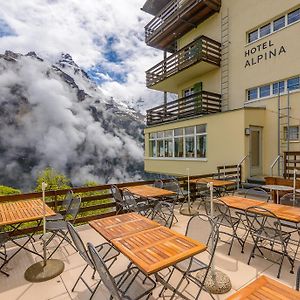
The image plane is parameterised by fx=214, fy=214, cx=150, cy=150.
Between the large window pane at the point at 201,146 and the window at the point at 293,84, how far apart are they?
423 centimetres

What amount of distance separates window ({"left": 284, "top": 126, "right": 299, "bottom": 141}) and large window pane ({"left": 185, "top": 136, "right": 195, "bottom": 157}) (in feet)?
14.4

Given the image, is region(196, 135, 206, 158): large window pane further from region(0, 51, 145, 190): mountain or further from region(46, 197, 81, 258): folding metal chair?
region(0, 51, 145, 190): mountain

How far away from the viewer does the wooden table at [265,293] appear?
144cm

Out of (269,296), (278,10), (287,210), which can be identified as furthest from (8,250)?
(278,10)

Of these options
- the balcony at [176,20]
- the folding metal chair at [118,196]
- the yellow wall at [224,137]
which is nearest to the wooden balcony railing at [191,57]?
the balcony at [176,20]

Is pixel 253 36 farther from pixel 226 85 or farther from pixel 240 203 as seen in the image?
pixel 240 203

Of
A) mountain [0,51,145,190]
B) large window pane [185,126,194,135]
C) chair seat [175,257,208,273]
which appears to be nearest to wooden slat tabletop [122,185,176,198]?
chair seat [175,257,208,273]

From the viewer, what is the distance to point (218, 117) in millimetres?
10125

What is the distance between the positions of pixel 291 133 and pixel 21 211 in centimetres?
1006

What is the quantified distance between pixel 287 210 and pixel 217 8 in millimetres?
12464

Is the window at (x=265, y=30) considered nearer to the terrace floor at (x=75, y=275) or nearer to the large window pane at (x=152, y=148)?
the large window pane at (x=152, y=148)

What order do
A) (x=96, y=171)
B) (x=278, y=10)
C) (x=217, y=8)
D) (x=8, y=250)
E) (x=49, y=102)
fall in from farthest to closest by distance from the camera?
A: (x=96, y=171)
(x=49, y=102)
(x=217, y=8)
(x=278, y=10)
(x=8, y=250)

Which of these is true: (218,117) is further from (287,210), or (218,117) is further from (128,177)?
(128,177)

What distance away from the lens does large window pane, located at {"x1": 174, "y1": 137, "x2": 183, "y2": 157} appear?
1276 cm
